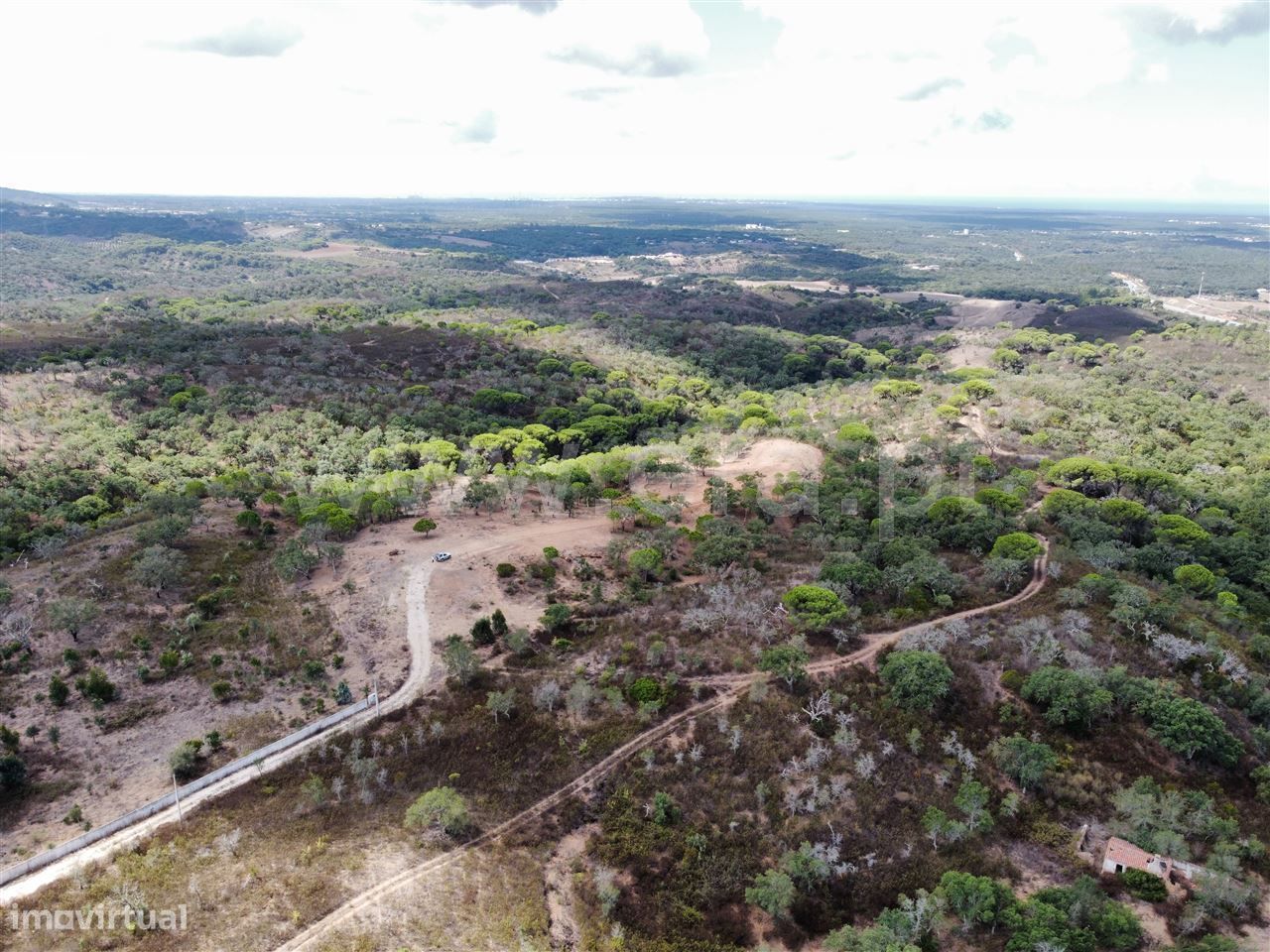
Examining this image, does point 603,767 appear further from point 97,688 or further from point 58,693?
point 58,693

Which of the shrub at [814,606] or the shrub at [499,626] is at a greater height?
the shrub at [814,606]

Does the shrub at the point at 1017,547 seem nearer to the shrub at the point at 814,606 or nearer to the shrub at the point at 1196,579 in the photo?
the shrub at the point at 1196,579

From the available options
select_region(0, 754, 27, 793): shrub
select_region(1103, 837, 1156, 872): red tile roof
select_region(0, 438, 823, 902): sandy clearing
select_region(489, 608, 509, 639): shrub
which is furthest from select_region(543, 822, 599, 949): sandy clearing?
select_region(0, 754, 27, 793): shrub

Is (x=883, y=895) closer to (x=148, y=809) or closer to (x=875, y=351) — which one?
(x=148, y=809)

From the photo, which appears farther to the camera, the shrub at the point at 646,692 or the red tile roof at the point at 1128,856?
the shrub at the point at 646,692

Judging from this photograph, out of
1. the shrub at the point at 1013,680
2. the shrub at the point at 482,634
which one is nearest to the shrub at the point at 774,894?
the shrub at the point at 1013,680

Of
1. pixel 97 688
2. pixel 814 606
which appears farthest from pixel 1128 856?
pixel 97 688

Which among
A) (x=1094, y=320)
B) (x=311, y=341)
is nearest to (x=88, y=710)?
(x=311, y=341)

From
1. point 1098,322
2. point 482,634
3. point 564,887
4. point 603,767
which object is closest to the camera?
point 564,887
